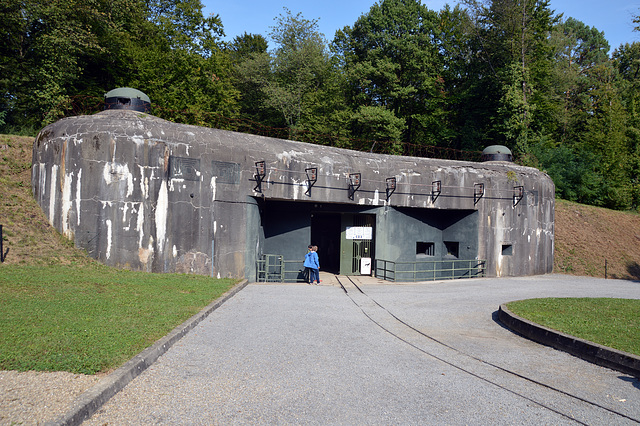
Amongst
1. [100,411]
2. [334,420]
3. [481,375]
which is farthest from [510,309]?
[100,411]

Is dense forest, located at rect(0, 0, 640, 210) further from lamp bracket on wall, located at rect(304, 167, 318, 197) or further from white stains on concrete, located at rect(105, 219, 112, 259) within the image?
white stains on concrete, located at rect(105, 219, 112, 259)

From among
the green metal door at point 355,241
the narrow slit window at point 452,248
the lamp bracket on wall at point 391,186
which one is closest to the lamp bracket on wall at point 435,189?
the lamp bracket on wall at point 391,186

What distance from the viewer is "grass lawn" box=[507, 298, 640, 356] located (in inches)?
319

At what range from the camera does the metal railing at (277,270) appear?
1783 cm

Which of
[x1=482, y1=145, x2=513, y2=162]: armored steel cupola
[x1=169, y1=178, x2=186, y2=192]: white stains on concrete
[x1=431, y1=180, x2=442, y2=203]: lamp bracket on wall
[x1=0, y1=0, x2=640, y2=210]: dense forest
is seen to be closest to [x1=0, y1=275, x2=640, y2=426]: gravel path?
[x1=169, y1=178, x2=186, y2=192]: white stains on concrete

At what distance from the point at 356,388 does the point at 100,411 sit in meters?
2.91

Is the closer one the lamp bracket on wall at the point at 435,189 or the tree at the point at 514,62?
the lamp bracket on wall at the point at 435,189

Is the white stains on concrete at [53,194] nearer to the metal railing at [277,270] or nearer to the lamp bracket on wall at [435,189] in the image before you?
the metal railing at [277,270]

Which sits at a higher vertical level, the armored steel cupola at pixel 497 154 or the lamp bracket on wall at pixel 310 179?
the armored steel cupola at pixel 497 154

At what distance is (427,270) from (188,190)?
1040 cm

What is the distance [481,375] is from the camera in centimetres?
667

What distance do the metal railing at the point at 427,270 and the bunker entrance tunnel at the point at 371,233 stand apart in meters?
0.34

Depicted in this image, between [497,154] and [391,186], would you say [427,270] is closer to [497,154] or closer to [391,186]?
[391,186]

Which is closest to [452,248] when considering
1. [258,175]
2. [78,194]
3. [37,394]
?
[258,175]
